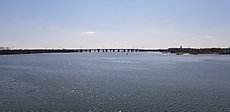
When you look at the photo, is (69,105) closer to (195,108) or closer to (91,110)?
(91,110)

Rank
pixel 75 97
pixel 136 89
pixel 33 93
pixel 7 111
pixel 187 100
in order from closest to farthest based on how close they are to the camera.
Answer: pixel 7 111 → pixel 187 100 → pixel 75 97 → pixel 33 93 → pixel 136 89

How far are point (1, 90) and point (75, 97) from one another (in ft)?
34.6

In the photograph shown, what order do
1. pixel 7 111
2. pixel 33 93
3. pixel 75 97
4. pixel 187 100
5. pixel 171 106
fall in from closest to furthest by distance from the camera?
pixel 7 111, pixel 171 106, pixel 187 100, pixel 75 97, pixel 33 93

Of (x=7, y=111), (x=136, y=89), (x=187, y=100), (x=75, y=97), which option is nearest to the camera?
(x=7, y=111)

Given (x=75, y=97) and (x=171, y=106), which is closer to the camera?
(x=171, y=106)

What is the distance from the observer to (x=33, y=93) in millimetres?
36812

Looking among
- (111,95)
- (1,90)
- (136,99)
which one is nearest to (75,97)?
(111,95)

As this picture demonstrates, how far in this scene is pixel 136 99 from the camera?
3297cm

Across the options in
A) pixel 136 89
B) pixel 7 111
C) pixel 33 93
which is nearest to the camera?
pixel 7 111

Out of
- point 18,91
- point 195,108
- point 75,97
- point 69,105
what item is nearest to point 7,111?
point 69,105

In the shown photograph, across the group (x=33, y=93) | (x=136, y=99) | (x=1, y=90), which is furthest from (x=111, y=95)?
(x=1, y=90)

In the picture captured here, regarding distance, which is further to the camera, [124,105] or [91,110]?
[124,105]

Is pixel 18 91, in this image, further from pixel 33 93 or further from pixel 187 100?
pixel 187 100

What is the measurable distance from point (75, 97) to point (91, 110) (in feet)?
22.7
